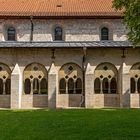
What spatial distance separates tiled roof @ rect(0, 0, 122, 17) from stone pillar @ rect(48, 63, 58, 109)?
573cm

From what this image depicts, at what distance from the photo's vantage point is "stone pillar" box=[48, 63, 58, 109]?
3112 centimetres

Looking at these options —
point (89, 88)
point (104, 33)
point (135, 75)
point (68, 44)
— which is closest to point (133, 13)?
point (89, 88)

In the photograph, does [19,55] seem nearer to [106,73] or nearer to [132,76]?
[106,73]

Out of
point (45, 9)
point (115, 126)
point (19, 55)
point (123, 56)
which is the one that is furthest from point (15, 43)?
point (115, 126)

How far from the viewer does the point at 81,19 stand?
34156 mm

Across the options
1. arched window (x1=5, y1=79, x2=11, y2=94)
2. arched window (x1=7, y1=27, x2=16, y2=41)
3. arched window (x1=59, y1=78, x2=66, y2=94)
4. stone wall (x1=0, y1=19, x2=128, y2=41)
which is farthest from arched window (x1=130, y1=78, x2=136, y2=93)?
arched window (x1=7, y1=27, x2=16, y2=41)

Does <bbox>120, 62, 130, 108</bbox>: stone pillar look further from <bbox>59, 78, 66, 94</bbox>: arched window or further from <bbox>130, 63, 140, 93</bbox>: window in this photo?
<bbox>59, 78, 66, 94</bbox>: arched window

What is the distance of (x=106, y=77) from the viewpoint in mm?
32812

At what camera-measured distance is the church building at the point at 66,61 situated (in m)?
31.5

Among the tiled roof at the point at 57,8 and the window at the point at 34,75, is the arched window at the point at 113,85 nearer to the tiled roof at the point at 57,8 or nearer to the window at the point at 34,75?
the window at the point at 34,75

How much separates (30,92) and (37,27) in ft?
19.3

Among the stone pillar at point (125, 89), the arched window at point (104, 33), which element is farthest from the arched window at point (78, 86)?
the arched window at point (104, 33)

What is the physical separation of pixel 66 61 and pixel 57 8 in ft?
18.4

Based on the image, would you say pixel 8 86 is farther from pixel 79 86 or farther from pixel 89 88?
pixel 89 88
